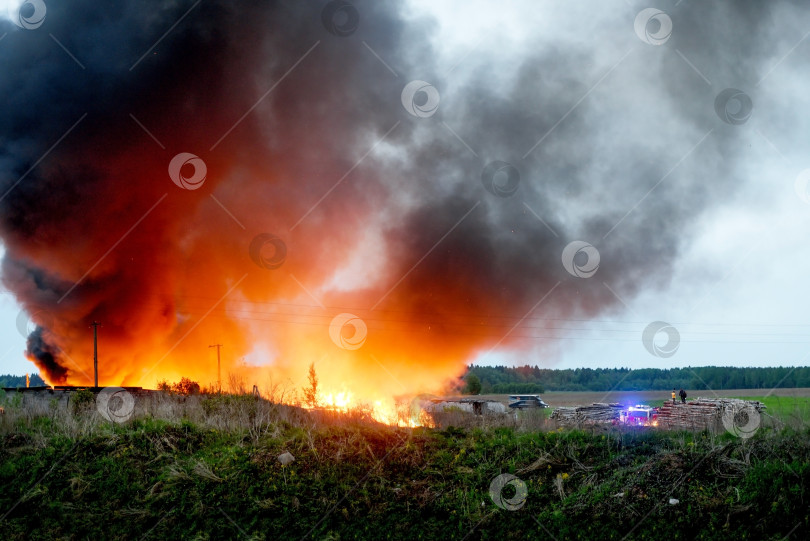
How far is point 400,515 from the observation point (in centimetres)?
1023

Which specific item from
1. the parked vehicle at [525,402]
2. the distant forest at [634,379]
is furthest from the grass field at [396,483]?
the distant forest at [634,379]

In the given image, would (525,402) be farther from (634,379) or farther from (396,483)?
(634,379)

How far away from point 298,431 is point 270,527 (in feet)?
10.3

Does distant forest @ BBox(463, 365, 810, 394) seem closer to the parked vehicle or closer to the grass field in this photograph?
the parked vehicle

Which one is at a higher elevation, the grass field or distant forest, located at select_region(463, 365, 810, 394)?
distant forest, located at select_region(463, 365, 810, 394)

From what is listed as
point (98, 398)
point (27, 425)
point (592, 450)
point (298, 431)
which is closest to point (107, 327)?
point (98, 398)

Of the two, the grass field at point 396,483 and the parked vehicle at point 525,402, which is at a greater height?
the parked vehicle at point 525,402

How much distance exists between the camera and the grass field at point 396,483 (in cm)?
936

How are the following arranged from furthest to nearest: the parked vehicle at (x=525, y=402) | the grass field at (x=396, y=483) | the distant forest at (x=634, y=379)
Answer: the distant forest at (x=634, y=379)
the parked vehicle at (x=525, y=402)
the grass field at (x=396, y=483)

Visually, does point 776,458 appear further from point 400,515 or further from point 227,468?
point 227,468

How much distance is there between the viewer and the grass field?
9359 mm

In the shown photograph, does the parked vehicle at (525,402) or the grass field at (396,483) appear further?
the parked vehicle at (525,402)

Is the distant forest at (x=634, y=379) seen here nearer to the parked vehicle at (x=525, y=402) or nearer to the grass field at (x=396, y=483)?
the parked vehicle at (x=525, y=402)

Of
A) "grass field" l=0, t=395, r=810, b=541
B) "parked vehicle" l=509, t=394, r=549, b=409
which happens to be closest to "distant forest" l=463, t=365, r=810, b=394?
"parked vehicle" l=509, t=394, r=549, b=409
